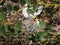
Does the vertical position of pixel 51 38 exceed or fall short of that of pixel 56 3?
it falls short

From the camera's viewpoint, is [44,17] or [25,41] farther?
[44,17]

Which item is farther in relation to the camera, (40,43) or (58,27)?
(58,27)

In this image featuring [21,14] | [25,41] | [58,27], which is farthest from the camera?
[21,14]

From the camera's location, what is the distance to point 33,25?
5.01 feet

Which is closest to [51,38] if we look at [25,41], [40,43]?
[40,43]

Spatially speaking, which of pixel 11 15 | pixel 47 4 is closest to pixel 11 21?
pixel 11 15

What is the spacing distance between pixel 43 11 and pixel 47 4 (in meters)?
Result: 0.07

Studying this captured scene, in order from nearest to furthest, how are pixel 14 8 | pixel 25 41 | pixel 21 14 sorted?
pixel 14 8 < pixel 25 41 < pixel 21 14

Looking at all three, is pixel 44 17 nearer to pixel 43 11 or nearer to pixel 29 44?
pixel 43 11

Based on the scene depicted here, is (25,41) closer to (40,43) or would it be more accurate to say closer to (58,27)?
(40,43)

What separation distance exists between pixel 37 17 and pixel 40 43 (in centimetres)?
28

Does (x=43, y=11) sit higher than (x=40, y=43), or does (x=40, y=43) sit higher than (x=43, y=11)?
(x=43, y=11)

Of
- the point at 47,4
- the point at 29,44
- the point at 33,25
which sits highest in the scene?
the point at 47,4

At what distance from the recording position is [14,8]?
1365 mm
